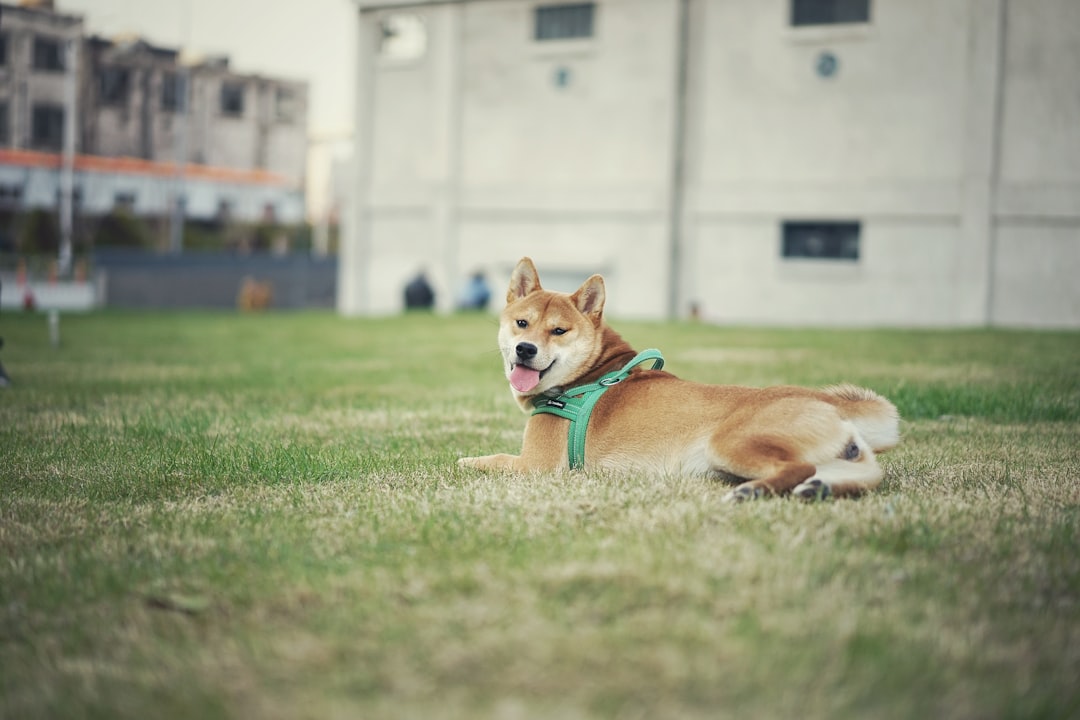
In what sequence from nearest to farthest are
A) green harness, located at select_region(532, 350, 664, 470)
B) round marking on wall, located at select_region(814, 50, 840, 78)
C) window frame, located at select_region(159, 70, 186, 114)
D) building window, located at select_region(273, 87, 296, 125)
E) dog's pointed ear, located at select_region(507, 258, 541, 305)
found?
green harness, located at select_region(532, 350, 664, 470) < dog's pointed ear, located at select_region(507, 258, 541, 305) < round marking on wall, located at select_region(814, 50, 840, 78) < window frame, located at select_region(159, 70, 186, 114) < building window, located at select_region(273, 87, 296, 125)

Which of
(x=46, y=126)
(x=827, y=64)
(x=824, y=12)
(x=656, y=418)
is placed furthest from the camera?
(x=46, y=126)

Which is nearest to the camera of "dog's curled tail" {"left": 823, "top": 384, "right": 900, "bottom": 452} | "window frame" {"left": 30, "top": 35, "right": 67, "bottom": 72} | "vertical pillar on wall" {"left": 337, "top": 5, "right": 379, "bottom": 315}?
"dog's curled tail" {"left": 823, "top": 384, "right": 900, "bottom": 452}

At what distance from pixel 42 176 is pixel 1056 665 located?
68091 millimetres

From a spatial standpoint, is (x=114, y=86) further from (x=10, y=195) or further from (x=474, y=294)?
(x=474, y=294)

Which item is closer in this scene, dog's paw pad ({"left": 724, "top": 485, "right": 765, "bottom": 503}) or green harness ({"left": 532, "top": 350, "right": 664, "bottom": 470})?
dog's paw pad ({"left": 724, "top": 485, "right": 765, "bottom": 503})

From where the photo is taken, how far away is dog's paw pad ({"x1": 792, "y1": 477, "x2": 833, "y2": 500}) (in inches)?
176

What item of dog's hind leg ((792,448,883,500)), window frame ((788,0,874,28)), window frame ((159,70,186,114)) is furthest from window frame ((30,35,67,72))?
dog's hind leg ((792,448,883,500))

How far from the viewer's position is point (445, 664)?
107 inches

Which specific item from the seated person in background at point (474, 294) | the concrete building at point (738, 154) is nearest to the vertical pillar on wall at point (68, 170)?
the concrete building at point (738, 154)

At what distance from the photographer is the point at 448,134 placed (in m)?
37.6

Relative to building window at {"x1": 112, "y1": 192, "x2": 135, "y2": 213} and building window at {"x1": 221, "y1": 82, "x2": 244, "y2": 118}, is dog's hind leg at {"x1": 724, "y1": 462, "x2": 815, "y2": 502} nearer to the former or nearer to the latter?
building window at {"x1": 112, "y1": 192, "x2": 135, "y2": 213}

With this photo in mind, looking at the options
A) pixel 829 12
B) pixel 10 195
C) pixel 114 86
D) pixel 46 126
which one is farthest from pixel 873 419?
pixel 114 86

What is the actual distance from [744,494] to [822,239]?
2937 cm

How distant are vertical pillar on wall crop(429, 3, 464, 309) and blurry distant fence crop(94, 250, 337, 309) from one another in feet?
57.3
